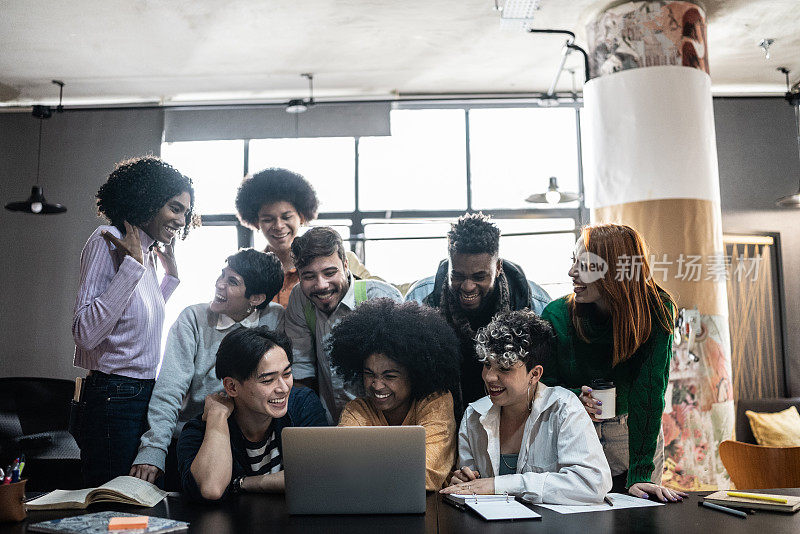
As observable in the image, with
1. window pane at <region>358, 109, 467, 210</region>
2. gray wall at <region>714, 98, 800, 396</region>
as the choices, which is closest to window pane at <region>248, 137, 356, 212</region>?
window pane at <region>358, 109, 467, 210</region>

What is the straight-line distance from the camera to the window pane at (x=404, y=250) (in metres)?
6.46

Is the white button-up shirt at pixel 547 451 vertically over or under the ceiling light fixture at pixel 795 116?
under

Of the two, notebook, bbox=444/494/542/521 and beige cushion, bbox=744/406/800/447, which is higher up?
notebook, bbox=444/494/542/521

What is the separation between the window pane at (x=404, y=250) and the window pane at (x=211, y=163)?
4.55 feet

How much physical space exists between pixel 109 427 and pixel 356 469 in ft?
3.53

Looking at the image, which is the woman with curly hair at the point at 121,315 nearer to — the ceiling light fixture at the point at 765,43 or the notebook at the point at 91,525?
the notebook at the point at 91,525

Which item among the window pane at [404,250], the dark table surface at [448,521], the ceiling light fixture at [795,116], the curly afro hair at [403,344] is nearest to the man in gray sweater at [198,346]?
the curly afro hair at [403,344]

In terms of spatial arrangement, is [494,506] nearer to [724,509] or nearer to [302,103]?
[724,509]

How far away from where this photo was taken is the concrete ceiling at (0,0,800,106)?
490cm

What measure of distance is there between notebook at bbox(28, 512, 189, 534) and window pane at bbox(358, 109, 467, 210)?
501 centimetres

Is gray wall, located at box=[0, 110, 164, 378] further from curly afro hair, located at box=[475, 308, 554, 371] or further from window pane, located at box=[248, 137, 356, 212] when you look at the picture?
curly afro hair, located at box=[475, 308, 554, 371]

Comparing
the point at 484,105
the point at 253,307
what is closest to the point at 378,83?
the point at 484,105

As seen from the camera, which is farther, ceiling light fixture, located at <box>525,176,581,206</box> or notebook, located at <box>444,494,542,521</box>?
ceiling light fixture, located at <box>525,176,581,206</box>

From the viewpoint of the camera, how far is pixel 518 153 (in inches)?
265
